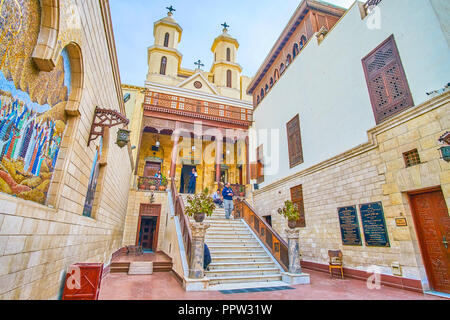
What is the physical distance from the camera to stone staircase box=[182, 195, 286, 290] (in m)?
5.79

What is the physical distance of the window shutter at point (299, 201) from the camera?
9.48 meters

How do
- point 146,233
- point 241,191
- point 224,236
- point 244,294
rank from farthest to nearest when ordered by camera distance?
1. point 241,191
2. point 146,233
3. point 224,236
4. point 244,294

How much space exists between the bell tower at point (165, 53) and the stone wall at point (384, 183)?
14.6 m

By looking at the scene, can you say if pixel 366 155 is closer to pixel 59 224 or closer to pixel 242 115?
pixel 59 224

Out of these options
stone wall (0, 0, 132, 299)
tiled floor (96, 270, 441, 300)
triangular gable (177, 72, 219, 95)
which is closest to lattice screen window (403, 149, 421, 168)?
tiled floor (96, 270, 441, 300)

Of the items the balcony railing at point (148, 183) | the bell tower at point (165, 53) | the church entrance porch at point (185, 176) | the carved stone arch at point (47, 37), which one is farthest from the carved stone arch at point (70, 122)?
the bell tower at point (165, 53)

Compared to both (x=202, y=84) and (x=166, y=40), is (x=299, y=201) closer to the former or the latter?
(x=202, y=84)

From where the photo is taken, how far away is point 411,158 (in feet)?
18.5

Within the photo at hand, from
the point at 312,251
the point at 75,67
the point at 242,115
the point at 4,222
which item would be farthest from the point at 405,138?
the point at 242,115

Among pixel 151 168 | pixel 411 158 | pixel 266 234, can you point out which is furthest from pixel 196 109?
pixel 411 158

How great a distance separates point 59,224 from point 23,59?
2.08m

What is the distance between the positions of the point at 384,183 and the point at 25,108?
764 cm

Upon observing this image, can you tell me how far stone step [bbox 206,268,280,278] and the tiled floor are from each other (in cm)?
94

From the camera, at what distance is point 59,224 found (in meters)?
3.07
